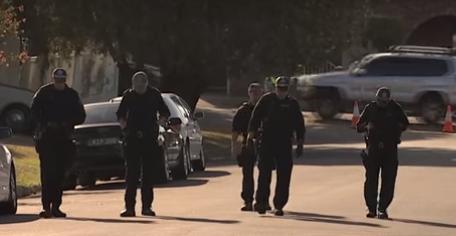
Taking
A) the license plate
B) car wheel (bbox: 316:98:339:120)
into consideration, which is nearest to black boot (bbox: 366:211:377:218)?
the license plate

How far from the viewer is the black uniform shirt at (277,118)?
15453 millimetres

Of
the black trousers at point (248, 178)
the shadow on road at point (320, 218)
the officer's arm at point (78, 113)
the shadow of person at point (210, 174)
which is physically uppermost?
the officer's arm at point (78, 113)

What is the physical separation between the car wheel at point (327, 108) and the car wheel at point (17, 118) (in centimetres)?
1214

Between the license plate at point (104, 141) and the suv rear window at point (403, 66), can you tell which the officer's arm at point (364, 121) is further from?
the suv rear window at point (403, 66)

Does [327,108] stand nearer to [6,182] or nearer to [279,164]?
[279,164]

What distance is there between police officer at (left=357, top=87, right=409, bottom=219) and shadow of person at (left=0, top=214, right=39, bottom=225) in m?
4.29

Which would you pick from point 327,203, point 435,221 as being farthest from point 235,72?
point 435,221

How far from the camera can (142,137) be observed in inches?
600

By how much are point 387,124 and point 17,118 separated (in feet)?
66.0

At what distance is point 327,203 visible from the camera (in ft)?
56.5

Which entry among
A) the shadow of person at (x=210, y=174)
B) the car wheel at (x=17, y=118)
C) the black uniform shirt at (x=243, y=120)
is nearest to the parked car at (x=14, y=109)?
the car wheel at (x=17, y=118)

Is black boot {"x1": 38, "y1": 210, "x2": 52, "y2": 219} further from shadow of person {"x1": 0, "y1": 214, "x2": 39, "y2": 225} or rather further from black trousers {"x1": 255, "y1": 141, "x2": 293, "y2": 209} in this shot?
black trousers {"x1": 255, "y1": 141, "x2": 293, "y2": 209}

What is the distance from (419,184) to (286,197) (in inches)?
233

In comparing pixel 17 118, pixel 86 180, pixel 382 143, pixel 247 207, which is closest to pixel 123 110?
pixel 247 207
